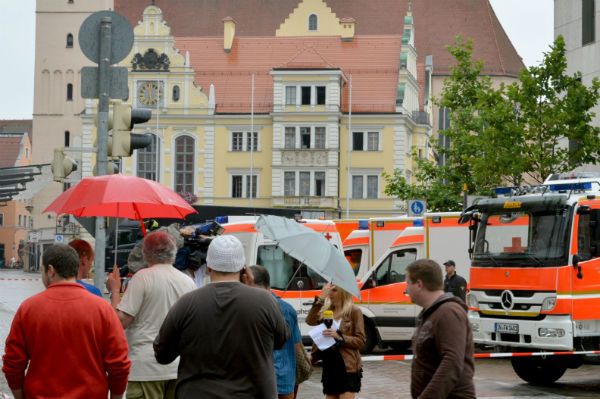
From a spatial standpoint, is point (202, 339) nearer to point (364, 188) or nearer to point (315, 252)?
point (315, 252)

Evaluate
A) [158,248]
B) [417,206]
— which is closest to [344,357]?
[158,248]

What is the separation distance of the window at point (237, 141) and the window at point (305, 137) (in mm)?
4081

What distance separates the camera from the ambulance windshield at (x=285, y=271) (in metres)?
22.0

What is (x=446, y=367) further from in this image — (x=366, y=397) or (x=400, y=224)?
(x=400, y=224)

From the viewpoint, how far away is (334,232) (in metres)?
22.0

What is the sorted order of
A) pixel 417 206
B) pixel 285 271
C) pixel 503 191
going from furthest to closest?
1. pixel 417 206
2. pixel 285 271
3. pixel 503 191

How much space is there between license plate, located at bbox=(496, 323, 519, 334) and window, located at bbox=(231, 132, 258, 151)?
62.0 metres

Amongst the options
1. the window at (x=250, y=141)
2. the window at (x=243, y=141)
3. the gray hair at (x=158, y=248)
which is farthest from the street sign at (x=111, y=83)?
the window at (x=243, y=141)

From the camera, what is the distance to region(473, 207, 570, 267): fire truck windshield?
56.9 ft

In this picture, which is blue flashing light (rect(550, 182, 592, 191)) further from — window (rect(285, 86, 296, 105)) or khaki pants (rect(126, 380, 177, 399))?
window (rect(285, 86, 296, 105))

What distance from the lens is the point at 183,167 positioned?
7988cm

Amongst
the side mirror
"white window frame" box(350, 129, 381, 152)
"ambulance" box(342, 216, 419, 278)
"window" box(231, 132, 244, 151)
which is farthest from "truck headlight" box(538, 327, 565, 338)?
"window" box(231, 132, 244, 151)

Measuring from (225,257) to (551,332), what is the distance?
10843 mm

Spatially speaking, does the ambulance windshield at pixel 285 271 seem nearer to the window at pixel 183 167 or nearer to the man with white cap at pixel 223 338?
the man with white cap at pixel 223 338
